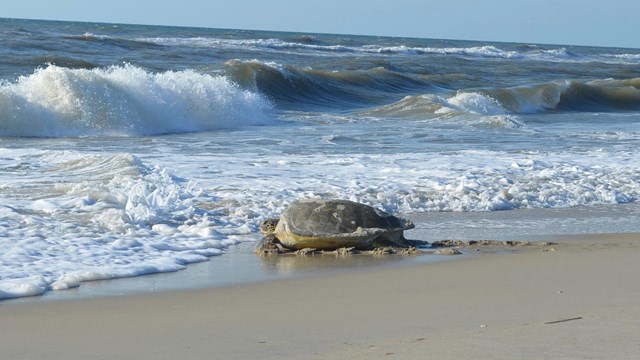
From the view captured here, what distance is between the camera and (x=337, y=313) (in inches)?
168

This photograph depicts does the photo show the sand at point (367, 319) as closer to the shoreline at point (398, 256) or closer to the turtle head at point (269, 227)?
the shoreline at point (398, 256)

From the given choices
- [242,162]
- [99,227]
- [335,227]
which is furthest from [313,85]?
[335,227]

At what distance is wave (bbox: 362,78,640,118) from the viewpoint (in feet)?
62.4

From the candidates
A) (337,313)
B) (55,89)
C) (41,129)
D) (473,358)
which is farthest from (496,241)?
(55,89)

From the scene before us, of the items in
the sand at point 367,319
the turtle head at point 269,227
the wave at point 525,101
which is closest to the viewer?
the sand at point 367,319

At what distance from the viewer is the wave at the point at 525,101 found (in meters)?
19.0

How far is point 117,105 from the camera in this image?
50.6ft

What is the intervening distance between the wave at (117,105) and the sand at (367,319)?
32.7 ft

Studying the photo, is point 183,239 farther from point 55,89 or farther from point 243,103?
point 243,103

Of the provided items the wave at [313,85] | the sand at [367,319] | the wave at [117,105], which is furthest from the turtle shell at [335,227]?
the wave at [313,85]

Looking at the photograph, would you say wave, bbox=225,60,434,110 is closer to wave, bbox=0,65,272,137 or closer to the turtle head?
wave, bbox=0,65,272,137

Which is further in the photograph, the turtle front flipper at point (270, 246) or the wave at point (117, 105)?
the wave at point (117, 105)

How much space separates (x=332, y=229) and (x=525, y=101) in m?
17.5

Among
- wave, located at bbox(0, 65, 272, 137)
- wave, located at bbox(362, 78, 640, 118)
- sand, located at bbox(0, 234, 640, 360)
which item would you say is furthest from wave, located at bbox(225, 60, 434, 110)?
sand, located at bbox(0, 234, 640, 360)
